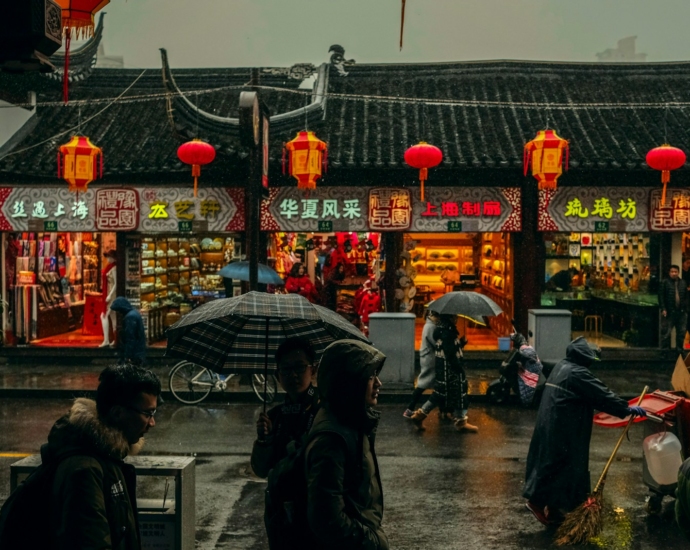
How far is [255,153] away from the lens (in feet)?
43.4

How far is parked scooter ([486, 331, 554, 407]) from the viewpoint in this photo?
1199 cm

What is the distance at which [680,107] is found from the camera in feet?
57.2

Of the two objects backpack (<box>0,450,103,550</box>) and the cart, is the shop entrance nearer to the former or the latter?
the cart

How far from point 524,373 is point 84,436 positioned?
9.82m

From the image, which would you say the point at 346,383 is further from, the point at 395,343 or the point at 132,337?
the point at 395,343

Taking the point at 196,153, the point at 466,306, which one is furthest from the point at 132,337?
the point at 466,306

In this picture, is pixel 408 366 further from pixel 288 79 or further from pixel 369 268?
pixel 288 79

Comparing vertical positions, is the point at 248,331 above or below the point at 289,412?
above

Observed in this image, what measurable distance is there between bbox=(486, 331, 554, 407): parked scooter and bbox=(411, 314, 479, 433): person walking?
6.05 ft

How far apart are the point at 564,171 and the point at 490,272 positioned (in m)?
3.85

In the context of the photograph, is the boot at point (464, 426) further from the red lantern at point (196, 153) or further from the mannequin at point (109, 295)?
the mannequin at point (109, 295)

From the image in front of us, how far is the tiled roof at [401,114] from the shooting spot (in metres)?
15.5

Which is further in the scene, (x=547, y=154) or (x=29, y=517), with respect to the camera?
(x=547, y=154)

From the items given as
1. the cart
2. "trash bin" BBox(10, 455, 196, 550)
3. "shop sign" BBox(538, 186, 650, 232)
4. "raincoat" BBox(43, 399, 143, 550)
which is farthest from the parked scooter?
"raincoat" BBox(43, 399, 143, 550)
